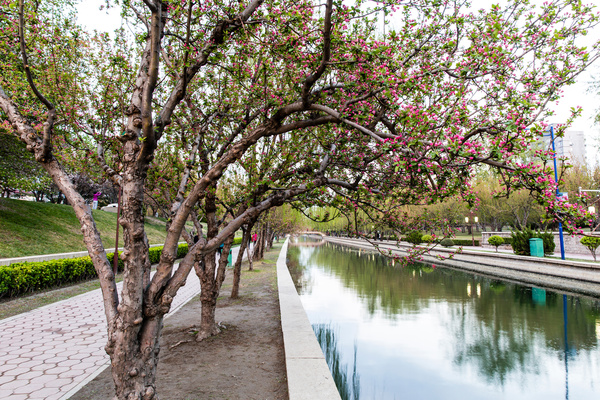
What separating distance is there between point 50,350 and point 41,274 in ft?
21.2

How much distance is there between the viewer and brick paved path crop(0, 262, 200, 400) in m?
4.65

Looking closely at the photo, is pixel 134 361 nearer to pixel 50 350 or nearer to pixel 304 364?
pixel 304 364

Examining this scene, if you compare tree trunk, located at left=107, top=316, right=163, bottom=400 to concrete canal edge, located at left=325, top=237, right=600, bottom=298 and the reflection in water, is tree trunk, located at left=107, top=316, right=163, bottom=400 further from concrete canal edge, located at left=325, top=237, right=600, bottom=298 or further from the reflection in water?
concrete canal edge, located at left=325, top=237, right=600, bottom=298

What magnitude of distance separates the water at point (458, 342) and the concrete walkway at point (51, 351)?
171 inches

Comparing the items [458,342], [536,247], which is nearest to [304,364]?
[458,342]

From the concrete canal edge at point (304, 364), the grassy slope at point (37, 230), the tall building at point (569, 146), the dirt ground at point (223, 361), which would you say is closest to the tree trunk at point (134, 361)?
the dirt ground at point (223, 361)

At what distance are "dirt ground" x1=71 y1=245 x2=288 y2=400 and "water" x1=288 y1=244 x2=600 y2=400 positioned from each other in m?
1.57

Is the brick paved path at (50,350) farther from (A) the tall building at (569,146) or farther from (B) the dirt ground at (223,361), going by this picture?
(A) the tall building at (569,146)

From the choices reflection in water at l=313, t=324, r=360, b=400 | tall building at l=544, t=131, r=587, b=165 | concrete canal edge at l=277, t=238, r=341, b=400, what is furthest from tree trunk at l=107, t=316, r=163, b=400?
tall building at l=544, t=131, r=587, b=165

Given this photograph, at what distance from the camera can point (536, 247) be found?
19.5 metres

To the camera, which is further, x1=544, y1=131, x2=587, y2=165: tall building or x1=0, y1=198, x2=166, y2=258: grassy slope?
x1=0, y1=198, x2=166, y2=258: grassy slope

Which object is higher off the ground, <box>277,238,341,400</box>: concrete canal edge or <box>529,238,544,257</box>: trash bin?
<box>529,238,544,257</box>: trash bin

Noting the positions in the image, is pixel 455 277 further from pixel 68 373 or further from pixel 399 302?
pixel 68 373

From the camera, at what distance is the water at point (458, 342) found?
20.3ft
